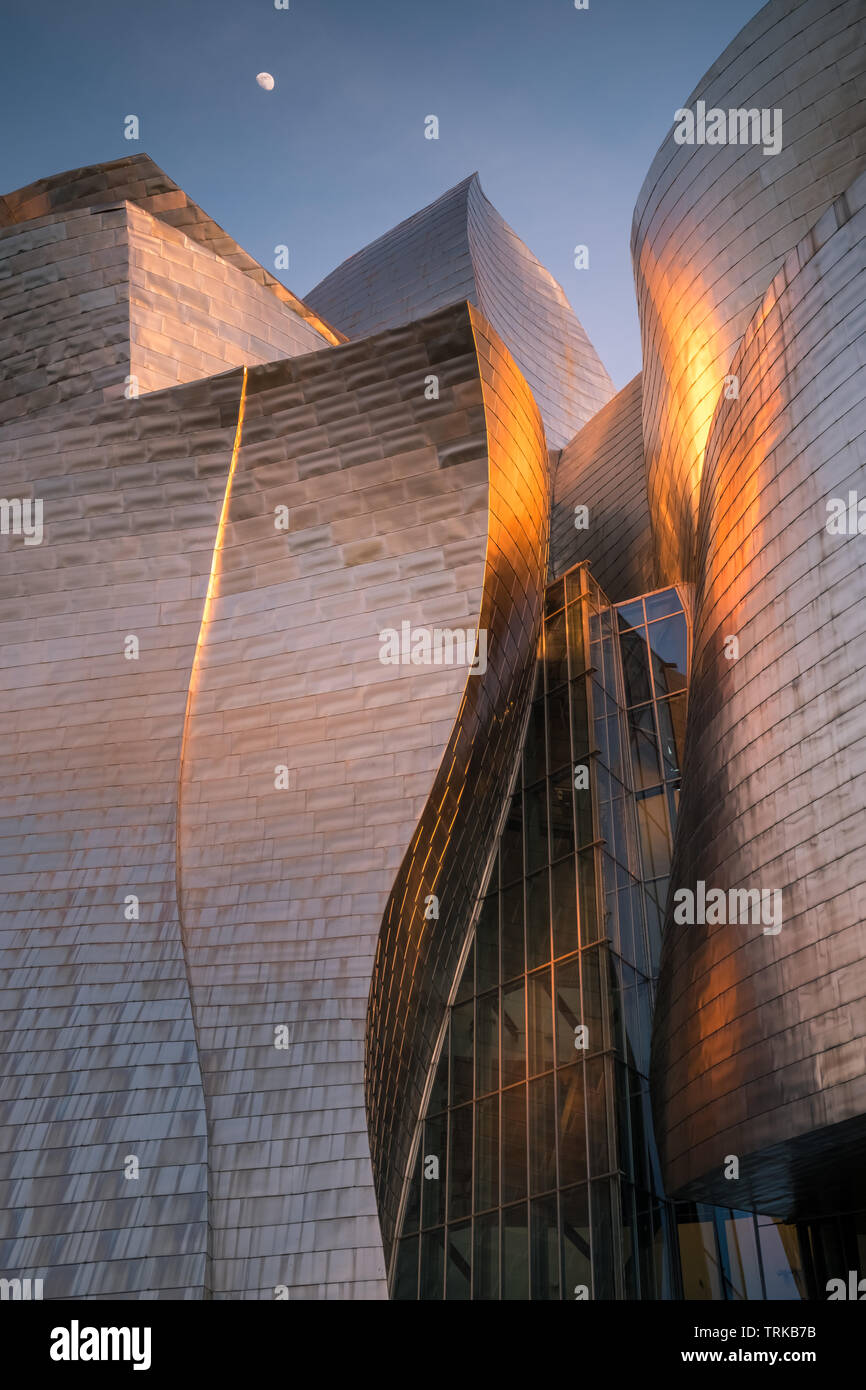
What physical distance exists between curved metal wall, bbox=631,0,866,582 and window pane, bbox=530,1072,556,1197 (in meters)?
7.32

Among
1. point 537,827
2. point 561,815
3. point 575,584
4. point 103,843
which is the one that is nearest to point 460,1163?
point 537,827

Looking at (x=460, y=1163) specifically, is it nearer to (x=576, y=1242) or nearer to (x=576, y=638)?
(x=576, y=1242)

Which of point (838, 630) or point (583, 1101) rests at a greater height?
point (838, 630)

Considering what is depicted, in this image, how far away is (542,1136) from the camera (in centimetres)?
1509

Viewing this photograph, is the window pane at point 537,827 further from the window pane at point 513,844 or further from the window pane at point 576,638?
the window pane at point 576,638

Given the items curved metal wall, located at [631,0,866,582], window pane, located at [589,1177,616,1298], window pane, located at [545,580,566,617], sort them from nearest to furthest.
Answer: window pane, located at [589,1177,616,1298], curved metal wall, located at [631,0,866,582], window pane, located at [545,580,566,617]

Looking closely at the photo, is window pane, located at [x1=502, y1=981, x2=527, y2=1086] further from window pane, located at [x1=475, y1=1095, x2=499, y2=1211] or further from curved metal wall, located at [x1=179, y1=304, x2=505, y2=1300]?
curved metal wall, located at [x1=179, y1=304, x2=505, y2=1300]

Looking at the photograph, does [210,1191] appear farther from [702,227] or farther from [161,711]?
[702,227]

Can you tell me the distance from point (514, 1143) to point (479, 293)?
21.2 m

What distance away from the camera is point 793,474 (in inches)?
486

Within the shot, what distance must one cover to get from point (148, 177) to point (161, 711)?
359 inches

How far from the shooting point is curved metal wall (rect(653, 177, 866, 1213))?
10.4 m

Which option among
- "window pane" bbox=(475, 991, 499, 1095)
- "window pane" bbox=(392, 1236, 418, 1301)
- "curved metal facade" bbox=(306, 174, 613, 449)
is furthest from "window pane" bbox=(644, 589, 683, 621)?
"curved metal facade" bbox=(306, 174, 613, 449)

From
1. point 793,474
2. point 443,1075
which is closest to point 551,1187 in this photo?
point 443,1075
